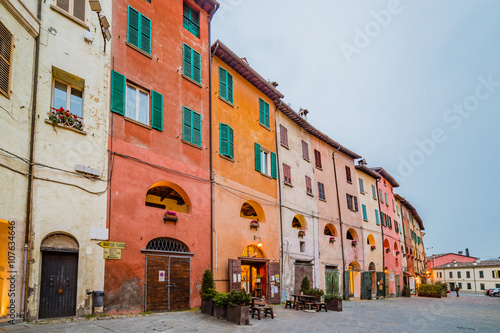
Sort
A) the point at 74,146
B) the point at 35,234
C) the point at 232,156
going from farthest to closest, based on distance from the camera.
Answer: the point at 232,156
the point at 74,146
the point at 35,234

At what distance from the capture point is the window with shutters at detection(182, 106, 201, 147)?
47.7ft

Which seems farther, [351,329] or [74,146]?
[351,329]

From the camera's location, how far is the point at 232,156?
16.9m

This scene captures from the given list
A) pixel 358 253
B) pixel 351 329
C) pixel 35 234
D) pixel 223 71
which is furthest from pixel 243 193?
pixel 358 253

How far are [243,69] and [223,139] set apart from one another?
4.53 m

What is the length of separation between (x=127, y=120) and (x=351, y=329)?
984 centimetres

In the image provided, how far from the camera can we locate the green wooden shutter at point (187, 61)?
15219 mm

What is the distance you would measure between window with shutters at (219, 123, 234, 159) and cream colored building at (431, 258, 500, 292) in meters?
66.0

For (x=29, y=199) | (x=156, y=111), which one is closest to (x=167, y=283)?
(x=29, y=199)

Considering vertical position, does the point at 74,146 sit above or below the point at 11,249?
above

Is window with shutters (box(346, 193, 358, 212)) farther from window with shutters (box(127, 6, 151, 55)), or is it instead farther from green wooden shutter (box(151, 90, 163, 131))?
window with shutters (box(127, 6, 151, 55))

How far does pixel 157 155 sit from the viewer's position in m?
13.1

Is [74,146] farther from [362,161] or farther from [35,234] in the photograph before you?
[362,161]

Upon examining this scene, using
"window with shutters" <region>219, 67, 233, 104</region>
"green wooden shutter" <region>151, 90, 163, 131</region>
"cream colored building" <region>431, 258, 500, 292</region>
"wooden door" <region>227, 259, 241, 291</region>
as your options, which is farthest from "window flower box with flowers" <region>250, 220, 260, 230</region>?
"cream colored building" <region>431, 258, 500, 292</region>
